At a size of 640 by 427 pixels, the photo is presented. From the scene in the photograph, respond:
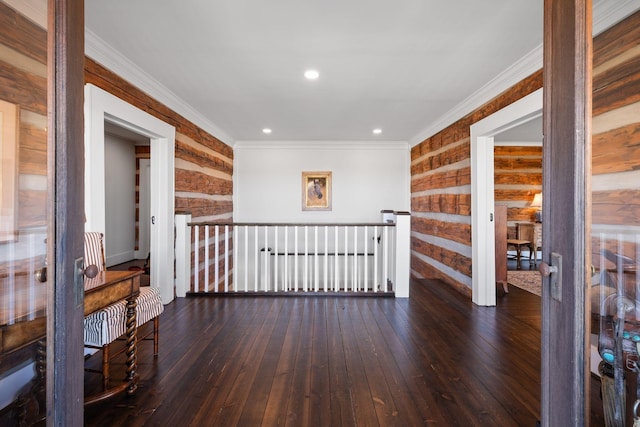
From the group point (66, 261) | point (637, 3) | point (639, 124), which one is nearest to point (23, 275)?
point (66, 261)

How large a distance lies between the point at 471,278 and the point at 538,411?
2098 millimetres

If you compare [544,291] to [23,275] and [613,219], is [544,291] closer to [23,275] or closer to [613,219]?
[613,219]

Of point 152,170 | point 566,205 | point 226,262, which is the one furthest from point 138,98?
point 566,205

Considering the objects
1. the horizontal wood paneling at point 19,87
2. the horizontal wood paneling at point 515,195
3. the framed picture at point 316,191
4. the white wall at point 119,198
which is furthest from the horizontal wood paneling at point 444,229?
the white wall at point 119,198

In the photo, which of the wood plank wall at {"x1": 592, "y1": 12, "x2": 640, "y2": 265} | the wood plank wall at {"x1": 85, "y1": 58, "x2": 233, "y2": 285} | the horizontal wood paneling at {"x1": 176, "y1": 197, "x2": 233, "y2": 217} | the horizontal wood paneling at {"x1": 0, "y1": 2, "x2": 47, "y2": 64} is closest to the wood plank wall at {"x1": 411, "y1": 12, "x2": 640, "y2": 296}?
the wood plank wall at {"x1": 592, "y1": 12, "x2": 640, "y2": 265}

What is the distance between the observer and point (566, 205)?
94 centimetres

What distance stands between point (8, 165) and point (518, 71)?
362 cm

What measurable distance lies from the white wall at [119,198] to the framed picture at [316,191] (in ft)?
11.9

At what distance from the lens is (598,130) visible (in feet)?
3.06

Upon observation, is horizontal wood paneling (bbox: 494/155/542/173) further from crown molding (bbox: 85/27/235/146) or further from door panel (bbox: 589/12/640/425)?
crown molding (bbox: 85/27/235/146)

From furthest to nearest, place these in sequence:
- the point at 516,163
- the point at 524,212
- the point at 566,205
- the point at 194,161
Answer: the point at 524,212 < the point at 516,163 < the point at 194,161 < the point at 566,205

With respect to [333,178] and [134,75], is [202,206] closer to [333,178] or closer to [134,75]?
[134,75]

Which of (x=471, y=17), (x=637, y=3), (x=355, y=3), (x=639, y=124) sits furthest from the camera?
(x=471, y=17)

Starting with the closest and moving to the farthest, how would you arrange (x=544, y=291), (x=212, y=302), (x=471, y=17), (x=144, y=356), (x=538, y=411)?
(x=544, y=291) → (x=538, y=411) → (x=471, y=17) → (x=144, y=356) → (x=212, y=302)
